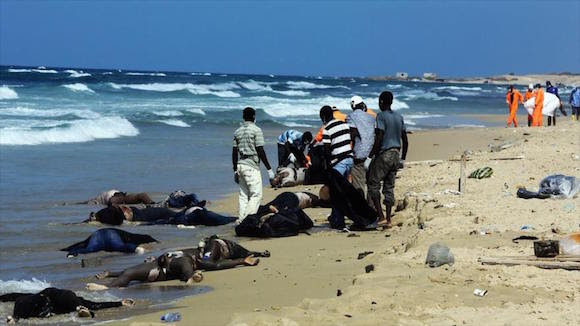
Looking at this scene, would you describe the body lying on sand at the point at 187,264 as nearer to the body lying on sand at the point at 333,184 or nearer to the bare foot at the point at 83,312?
the body lying on sand at the point at 333,184

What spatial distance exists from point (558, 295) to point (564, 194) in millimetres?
4424

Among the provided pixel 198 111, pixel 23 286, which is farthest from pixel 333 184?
pixel 198 111

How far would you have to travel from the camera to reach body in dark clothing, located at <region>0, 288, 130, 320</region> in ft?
21.9

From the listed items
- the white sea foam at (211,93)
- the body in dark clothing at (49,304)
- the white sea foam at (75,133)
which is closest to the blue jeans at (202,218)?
the body in dark clothing at (49,304)

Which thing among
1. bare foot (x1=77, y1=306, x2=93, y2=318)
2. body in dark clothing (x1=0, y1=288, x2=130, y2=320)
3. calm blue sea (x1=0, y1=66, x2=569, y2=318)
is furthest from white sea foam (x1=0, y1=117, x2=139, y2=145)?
bare foot (x1=77, y1=306, x2=93, y2=318)

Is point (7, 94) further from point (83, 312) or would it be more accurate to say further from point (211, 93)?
point (83, 312)

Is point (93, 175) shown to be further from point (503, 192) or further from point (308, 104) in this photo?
point (308, 104)

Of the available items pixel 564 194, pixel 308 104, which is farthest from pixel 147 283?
pixel 308 104

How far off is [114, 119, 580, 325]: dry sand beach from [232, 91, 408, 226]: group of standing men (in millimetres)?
582

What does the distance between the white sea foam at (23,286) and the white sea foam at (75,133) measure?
15.8m

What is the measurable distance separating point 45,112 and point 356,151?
26032 mm

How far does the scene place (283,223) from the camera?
1034 centimetres

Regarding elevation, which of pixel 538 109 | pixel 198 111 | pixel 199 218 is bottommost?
pixel 198 111

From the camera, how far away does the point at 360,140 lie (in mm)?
10586
